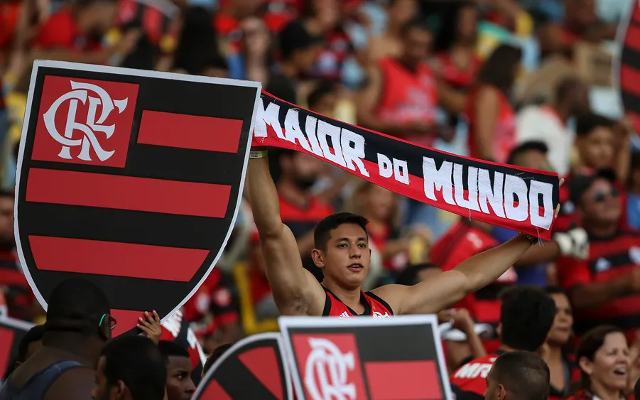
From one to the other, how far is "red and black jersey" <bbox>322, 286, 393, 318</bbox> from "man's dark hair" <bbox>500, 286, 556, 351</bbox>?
3.44 ft

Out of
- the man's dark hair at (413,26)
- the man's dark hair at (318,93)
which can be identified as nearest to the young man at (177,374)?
the man's dark hair at (318,93)

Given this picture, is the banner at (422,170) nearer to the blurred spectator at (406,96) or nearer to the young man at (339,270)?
the young man at (339,270)

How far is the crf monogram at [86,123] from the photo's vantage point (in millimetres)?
5938

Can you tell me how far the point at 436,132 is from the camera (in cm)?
1268

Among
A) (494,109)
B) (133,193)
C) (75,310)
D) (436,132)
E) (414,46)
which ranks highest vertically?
(414,46)

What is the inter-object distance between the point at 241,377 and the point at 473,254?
404cm

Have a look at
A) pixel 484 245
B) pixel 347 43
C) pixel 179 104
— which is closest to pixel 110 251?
pixel 179 104

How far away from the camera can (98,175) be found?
5973 mm

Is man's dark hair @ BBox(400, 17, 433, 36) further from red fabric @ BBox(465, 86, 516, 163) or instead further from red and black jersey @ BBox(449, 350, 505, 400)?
red and black jersey @ BBox(449, 350, 505, 400)

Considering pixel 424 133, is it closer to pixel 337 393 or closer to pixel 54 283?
pixel 54 283

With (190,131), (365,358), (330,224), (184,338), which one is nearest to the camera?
(365,358)

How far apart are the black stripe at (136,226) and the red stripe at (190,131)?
0.34 meters

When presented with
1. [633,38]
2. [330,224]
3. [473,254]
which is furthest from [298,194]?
[330,224]

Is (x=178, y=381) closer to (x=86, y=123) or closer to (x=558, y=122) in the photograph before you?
(x=86, y=123)
